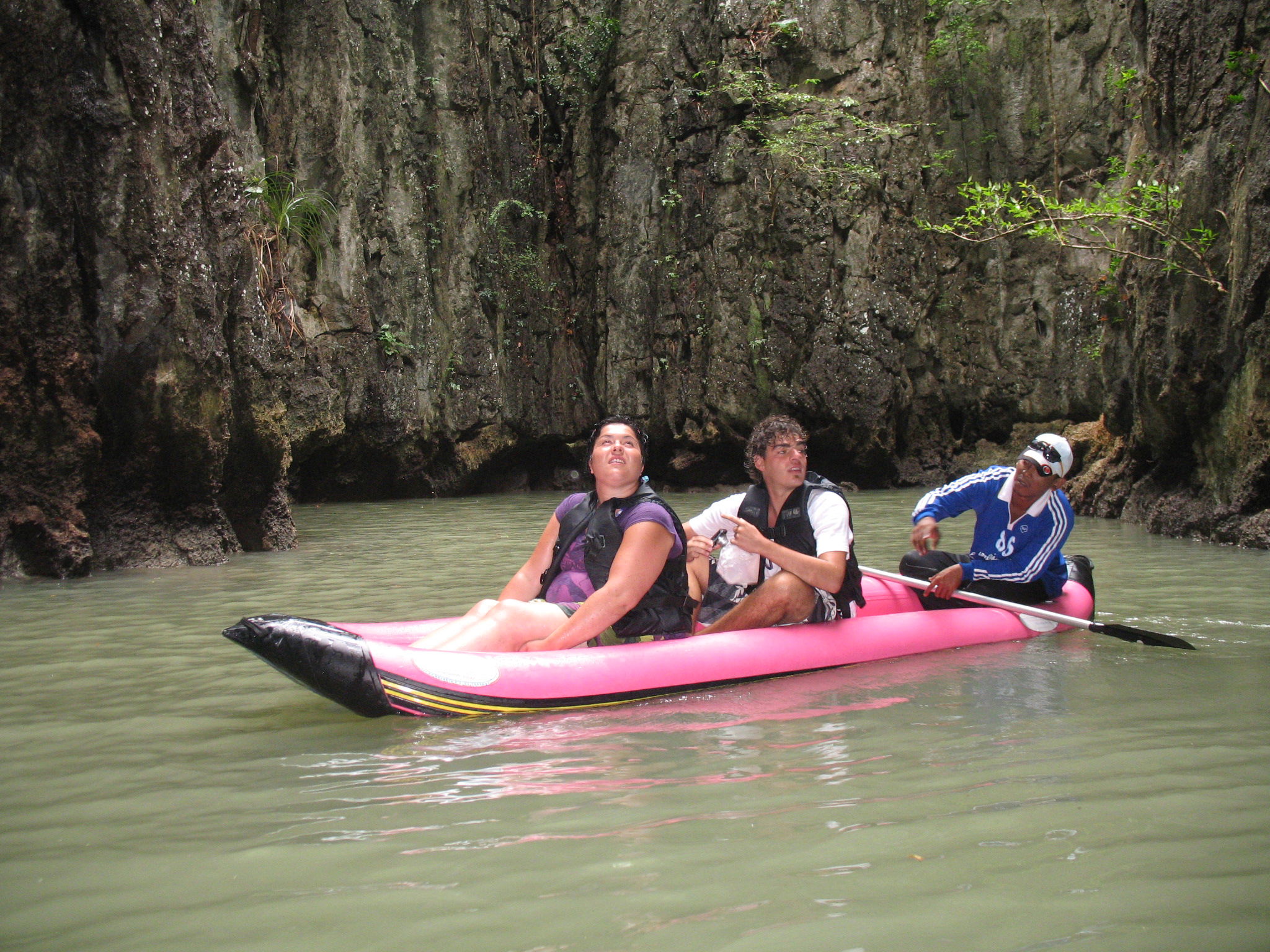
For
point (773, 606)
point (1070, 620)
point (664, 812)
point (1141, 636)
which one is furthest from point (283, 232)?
point (664, 812)

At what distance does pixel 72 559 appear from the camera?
6.61 m

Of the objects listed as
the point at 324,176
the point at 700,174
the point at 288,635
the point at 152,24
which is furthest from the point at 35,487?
the point at 700,174

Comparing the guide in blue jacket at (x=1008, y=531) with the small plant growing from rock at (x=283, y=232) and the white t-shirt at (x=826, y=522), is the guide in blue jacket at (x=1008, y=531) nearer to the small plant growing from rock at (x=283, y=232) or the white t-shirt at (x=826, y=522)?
the white t-shirt at (x=826, y=522)

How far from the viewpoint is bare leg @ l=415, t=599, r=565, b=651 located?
3.61m

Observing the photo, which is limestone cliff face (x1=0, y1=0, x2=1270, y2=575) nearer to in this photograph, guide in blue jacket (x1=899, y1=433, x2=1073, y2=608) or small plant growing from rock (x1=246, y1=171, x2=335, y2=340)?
small plant growing from rock (x1=246, y1=171, x2=335, y2=340)

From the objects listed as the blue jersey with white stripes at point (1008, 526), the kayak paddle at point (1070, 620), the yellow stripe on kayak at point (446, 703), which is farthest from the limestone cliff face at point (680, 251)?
the yellow stripe on kayak at point (446, 703)

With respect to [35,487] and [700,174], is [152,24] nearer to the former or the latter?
[35,487]

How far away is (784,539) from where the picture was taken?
419 centimetres

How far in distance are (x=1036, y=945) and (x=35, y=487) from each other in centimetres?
682

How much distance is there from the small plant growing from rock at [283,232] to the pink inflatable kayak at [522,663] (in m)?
8.84

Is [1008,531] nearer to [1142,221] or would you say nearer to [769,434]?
[769,434]

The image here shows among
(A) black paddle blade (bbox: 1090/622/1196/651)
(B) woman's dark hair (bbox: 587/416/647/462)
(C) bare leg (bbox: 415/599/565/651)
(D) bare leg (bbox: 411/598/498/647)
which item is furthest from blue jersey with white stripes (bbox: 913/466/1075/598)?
(D) bare leg (bbox: 411/598/498/647)

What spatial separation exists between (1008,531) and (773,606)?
5.07 feet

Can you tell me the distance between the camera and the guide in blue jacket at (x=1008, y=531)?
4754 millimetres
